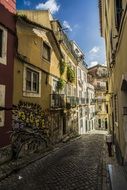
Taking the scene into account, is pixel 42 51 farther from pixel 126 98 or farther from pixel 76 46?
pixel 76 46

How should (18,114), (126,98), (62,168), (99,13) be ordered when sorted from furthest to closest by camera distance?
(99,13), (18,114), (62,168), (126,98)

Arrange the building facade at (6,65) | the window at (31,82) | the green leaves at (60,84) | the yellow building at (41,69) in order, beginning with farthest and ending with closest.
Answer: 1. the green leaves at (60,84)
2. the window at (31,82)
3. the yellow building at (41,69)
4. the building facade at (6,65)

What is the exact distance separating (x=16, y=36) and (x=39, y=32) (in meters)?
4.50

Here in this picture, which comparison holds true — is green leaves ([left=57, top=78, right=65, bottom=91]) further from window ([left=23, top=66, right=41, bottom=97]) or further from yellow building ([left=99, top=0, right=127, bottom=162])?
yellow building ([left=99, top=0, right=127, bottom=162])

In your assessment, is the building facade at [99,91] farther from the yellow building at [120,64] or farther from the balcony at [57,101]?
the yellow building at [120,64]

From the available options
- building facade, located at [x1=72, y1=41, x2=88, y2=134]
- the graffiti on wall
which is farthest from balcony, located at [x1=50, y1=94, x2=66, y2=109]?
building facade, located at [x1=72, y1=41, x2=88, y2=134]

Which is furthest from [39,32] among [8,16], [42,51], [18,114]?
[18,114]

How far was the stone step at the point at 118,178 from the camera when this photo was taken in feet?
21.5

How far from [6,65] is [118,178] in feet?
23.8

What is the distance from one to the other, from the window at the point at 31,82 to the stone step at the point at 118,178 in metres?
7.44

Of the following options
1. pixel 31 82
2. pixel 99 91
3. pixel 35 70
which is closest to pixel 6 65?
pixel 31 82

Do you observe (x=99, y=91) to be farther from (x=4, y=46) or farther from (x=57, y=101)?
(x=4, y=46)

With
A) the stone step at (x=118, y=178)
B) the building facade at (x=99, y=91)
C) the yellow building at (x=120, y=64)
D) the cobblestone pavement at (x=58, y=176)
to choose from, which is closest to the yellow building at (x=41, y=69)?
the cobblestone pavement at (x=58, y=176)

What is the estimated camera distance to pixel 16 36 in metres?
13.0
